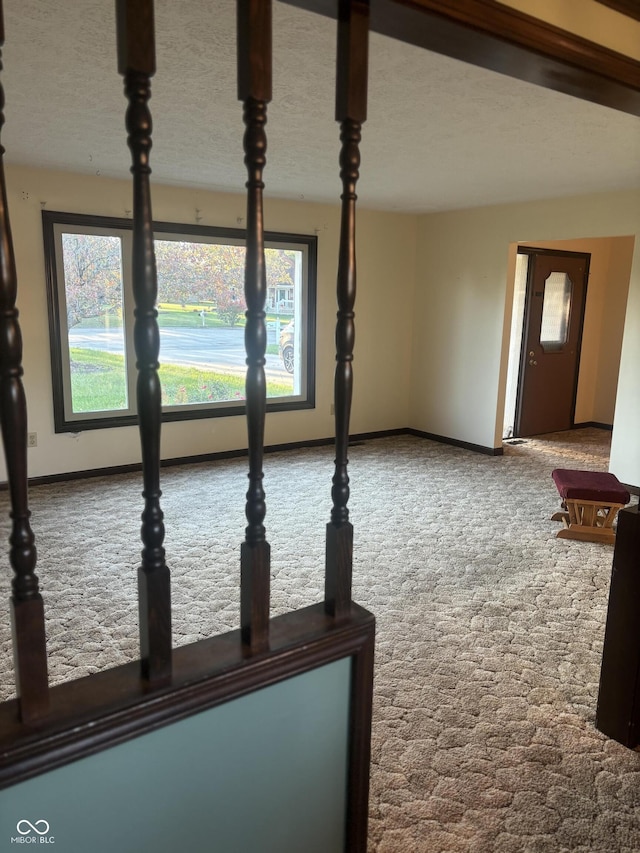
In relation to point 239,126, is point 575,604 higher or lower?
lower

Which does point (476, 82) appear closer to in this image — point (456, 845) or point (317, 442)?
point (456, 845)

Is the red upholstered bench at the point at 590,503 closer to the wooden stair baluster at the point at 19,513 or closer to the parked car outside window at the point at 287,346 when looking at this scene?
the parked car outside window at the point at 287,346

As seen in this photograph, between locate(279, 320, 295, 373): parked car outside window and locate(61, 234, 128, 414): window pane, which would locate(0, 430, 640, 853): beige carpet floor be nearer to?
locate(61, 234, 128, 414): window pane

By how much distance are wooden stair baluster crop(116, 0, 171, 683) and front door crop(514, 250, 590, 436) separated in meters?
6.49

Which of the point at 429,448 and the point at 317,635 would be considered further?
the point at 429,448

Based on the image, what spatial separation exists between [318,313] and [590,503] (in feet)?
10.8

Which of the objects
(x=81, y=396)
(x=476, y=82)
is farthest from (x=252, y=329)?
(x=81, y=396)

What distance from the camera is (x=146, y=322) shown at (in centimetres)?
101

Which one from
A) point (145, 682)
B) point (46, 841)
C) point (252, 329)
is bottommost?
point (46, 841)

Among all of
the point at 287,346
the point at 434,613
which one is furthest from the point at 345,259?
the point at 287,346

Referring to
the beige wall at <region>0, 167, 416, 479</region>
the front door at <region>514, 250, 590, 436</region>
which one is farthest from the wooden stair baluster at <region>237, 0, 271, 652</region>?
the front door at <region>514, 250, 590, 436</region>

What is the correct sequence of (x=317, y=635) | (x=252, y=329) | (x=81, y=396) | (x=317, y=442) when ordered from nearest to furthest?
(x=252, y=329) < (x=317, y=635) < (x=81, y=396) < (x=317, y=442)

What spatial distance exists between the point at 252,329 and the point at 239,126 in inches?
104

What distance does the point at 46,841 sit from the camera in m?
1.04
